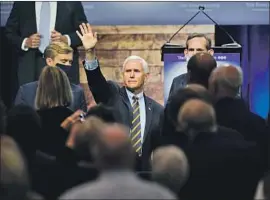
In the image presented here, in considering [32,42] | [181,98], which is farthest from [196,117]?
[32,42]

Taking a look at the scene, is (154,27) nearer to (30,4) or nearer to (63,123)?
(30,4)

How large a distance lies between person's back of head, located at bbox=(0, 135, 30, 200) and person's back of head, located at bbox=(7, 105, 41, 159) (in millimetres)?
500

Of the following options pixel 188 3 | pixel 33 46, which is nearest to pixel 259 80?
pixel 188 3

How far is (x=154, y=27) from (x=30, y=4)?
1.40m

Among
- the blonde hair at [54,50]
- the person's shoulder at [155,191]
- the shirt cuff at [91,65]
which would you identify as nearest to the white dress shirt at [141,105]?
the shirt cuff at [91,65]

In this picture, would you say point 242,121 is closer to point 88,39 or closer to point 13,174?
point 13,174

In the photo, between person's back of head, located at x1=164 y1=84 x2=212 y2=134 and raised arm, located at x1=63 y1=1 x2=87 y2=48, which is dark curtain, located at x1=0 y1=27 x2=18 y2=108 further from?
person's back of head, located at x1=164 y1=84 x2=212 y2=134

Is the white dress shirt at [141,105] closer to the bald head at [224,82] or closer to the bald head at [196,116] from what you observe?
the bald head at [224,82]

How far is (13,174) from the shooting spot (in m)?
3.93

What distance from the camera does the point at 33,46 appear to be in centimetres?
781

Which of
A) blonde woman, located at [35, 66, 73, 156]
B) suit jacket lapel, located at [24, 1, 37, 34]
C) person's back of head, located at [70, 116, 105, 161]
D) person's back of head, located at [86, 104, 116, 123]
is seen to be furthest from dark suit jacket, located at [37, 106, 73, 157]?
suit jacket lapel, located at [24, 1, 37, 34]

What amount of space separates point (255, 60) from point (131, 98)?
10.2 feet

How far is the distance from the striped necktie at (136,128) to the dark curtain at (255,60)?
281 cm

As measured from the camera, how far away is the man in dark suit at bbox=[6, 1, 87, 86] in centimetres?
791
